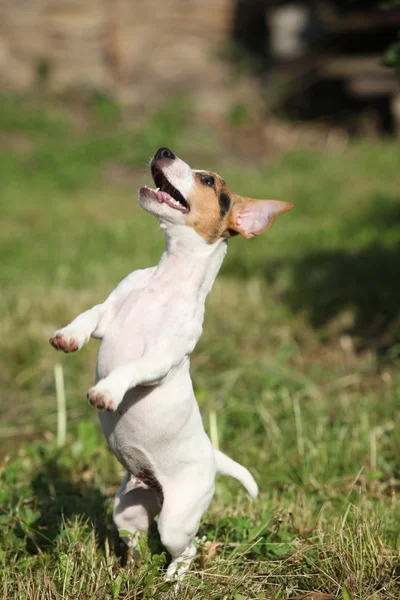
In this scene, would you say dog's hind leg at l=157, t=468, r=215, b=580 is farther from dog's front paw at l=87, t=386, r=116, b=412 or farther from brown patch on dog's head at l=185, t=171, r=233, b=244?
brown patch on dog's head at l=185, t=171, r=233, b=244

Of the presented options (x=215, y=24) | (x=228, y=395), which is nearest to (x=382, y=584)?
(x=228, y=395)

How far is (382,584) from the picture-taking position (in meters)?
2.40

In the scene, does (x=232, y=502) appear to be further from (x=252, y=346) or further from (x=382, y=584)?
(x=252, y=346)

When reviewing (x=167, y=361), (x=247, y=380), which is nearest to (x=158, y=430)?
(x=167, y=361)

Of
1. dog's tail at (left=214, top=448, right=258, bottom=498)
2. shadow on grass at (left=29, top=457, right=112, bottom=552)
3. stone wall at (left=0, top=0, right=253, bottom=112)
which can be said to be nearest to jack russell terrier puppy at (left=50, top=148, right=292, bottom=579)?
dog's tail at (left=214, top=448, right=258, bottom=498)

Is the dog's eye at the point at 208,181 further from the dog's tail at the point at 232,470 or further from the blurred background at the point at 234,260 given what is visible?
the blurred background at the point at 234,260

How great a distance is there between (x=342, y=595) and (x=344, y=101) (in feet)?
38.1

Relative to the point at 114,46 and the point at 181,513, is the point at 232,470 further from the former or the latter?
the point at 114,46

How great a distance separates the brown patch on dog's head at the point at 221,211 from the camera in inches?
92.8

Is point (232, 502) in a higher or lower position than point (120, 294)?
lower

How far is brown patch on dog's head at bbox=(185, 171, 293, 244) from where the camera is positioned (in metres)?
2.36

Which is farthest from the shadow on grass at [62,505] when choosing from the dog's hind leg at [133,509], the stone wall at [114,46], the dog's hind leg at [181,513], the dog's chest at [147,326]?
the stone wall at [114,46]

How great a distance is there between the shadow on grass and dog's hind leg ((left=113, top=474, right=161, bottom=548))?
0.54 ft

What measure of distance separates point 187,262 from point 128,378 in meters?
0.46
